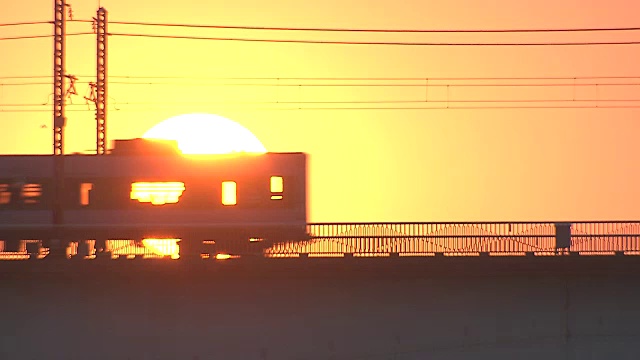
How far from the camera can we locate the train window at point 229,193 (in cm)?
3838

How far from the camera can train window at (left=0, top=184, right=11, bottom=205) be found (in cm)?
3908

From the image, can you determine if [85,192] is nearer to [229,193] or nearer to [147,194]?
[147,194]

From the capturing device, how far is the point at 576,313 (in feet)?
104

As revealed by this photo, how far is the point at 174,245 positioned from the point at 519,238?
10.6m

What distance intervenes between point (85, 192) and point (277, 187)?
21.0 feet

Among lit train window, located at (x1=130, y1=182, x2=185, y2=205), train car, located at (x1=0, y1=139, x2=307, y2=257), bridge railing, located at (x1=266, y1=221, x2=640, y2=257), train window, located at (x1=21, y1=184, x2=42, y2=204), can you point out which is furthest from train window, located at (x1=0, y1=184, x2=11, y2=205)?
bridge railing, located at (x1=266, y1=221, x2=640, y2=257)

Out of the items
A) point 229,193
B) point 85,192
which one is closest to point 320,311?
point 229,193

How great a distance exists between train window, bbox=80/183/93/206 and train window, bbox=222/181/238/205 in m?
4.42

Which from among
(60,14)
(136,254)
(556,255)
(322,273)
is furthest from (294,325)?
(60,14)

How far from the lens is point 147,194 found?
3894 cm

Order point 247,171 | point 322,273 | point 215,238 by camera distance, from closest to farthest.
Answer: point 322,273 → point 215,238 → point 247,171

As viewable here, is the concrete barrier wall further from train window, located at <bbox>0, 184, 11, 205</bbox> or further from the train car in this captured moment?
train window, located at <bbox>0, 184, 11, 205</bbox>

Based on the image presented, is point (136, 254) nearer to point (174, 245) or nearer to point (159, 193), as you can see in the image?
point (174, 245)

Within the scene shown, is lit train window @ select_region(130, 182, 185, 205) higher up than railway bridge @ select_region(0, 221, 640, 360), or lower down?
higher up
